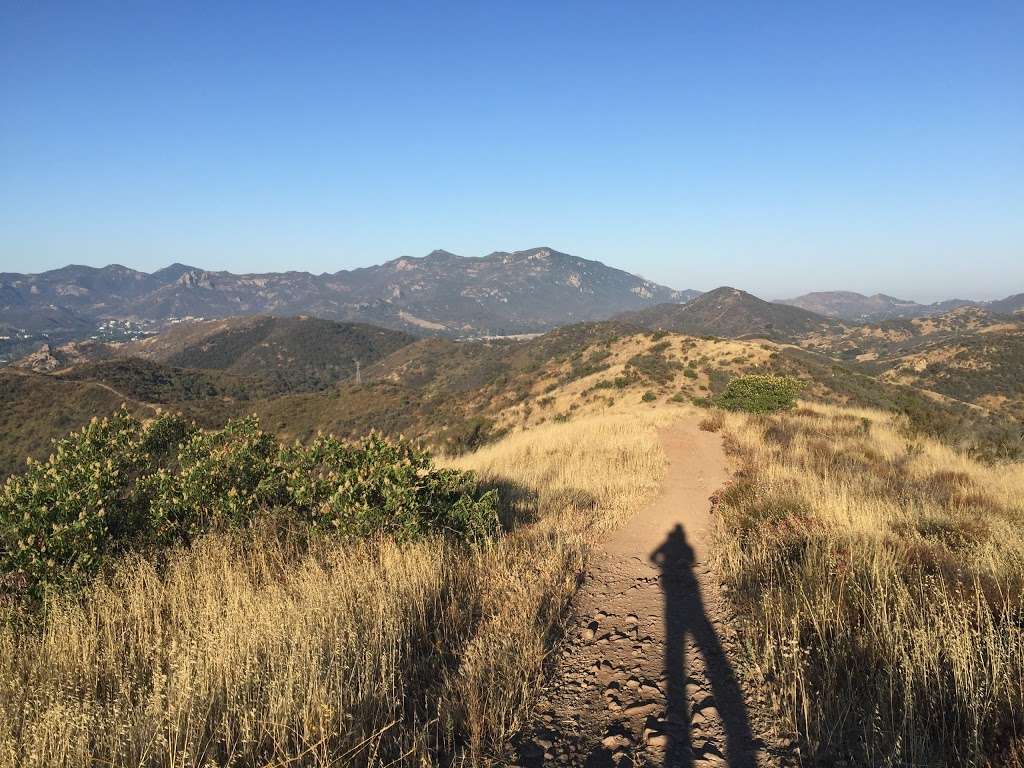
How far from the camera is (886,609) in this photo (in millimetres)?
4016

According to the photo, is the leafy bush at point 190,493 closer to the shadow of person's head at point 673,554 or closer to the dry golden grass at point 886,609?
the shadow of person's head at point 673,554

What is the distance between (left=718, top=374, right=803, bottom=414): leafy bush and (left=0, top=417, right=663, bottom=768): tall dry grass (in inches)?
596

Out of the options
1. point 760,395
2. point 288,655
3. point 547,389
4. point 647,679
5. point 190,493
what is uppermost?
point 760,395

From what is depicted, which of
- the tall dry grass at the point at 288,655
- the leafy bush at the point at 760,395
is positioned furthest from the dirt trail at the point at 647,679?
the leafy bush at the point at 760,395

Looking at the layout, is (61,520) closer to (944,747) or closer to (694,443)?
(944,747)

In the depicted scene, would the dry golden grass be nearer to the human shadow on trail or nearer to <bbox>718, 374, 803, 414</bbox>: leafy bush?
the human shadow on trail

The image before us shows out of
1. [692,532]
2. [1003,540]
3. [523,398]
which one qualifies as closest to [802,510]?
[692,532]

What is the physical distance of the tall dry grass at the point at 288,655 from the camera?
8.75 feet

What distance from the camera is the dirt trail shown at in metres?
3.00

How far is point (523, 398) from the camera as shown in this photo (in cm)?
4534

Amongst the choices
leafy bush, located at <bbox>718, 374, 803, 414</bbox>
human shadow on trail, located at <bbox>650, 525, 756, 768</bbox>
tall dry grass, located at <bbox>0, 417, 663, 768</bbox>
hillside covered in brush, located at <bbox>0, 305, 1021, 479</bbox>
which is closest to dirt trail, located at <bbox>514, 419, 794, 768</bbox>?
human shadow on trail, located at <bbox>650, 525, 756, 768</bbox>

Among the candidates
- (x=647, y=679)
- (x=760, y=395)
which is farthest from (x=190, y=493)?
(x=760, y=395)

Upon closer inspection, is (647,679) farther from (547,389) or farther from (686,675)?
(547,389)

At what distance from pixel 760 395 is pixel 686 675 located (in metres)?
17.2
